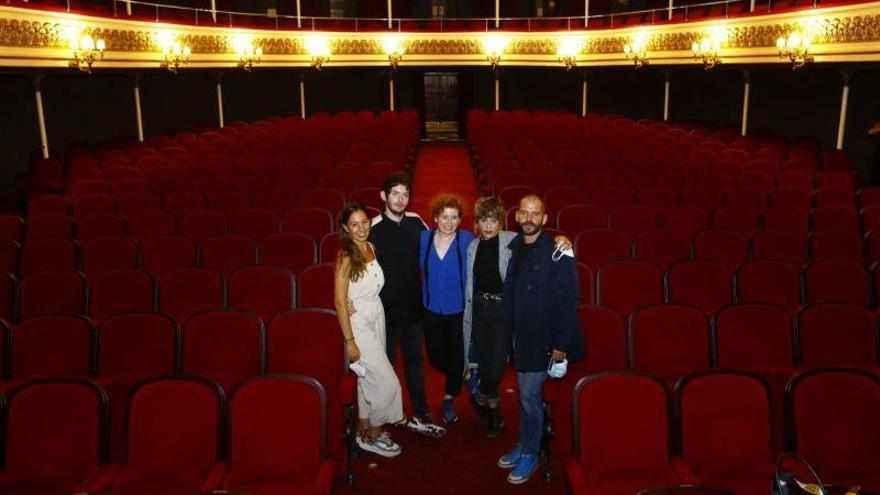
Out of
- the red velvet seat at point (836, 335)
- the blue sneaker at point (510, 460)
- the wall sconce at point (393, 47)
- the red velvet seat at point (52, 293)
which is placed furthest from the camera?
the wall sconce at point (393, 47)

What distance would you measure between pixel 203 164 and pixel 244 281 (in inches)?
263

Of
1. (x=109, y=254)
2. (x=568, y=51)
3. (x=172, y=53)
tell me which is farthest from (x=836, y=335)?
(x=568, y=51)

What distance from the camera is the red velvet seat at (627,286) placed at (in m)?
5.78

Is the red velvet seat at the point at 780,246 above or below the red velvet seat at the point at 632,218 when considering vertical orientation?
below

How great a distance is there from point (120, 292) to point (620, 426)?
4.20 meters

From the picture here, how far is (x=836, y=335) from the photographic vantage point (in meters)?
4.61

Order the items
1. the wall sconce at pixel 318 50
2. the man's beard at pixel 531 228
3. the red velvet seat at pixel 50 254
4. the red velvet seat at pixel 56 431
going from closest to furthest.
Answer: the red velvet seat at pixel 56 431, the man's beard at pixel 531 228, the red velvet seat at pixel 50 254, the wall sconce at pixel 318 50

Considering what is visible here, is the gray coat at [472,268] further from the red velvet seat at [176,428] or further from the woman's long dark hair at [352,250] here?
the red velvet seat at [176,428]

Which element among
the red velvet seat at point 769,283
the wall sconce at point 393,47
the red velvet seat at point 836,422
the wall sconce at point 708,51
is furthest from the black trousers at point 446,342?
the wall sconce at point 393,47

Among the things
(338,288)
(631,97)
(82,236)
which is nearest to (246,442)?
(338,288)

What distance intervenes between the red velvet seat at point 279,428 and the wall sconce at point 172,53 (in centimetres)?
1482

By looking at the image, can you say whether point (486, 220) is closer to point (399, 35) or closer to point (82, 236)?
point (82, 236)

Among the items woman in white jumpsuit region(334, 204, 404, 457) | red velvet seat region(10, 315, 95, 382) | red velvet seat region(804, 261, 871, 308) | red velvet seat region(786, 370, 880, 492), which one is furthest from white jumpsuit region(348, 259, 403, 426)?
red velvet seat region(804, 261, 871, 308)

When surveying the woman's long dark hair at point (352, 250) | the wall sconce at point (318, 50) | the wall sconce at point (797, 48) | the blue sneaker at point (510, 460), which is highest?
the wall sconce at point (318, 50)
